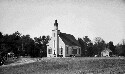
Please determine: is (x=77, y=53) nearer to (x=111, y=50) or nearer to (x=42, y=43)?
(x=111, y=50)

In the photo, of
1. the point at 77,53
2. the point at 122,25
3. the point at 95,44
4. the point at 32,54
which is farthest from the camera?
the point at 95,44

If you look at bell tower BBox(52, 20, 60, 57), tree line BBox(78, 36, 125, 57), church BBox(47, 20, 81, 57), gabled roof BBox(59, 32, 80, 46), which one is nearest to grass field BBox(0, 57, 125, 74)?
church BBox(47, 20, 81, 57)

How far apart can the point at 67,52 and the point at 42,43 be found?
36.1 m

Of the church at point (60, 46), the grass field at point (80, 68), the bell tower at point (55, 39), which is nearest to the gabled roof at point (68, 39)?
the church at point (60, 46)

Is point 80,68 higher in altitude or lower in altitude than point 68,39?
lower

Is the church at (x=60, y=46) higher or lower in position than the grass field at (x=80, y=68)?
higher

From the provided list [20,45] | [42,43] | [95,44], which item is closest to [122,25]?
[20,45]

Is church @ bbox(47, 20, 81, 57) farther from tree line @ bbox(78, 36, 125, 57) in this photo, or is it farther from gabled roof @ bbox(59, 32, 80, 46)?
tree line @ bbox(78, 36, 125, 57)

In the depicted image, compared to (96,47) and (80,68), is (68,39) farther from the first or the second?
(96,47)

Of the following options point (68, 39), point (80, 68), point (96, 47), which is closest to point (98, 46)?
point (96, 47)

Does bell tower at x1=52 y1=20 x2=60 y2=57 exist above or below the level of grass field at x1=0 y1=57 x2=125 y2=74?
above

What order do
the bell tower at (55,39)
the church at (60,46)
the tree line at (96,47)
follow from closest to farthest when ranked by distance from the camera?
the church at (60,46)
the bell tower at (55,39)
the tree line at (96,47)

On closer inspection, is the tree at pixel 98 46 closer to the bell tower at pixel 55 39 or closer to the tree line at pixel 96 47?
the tree line at pixel 96 47

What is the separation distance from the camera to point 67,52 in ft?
135
